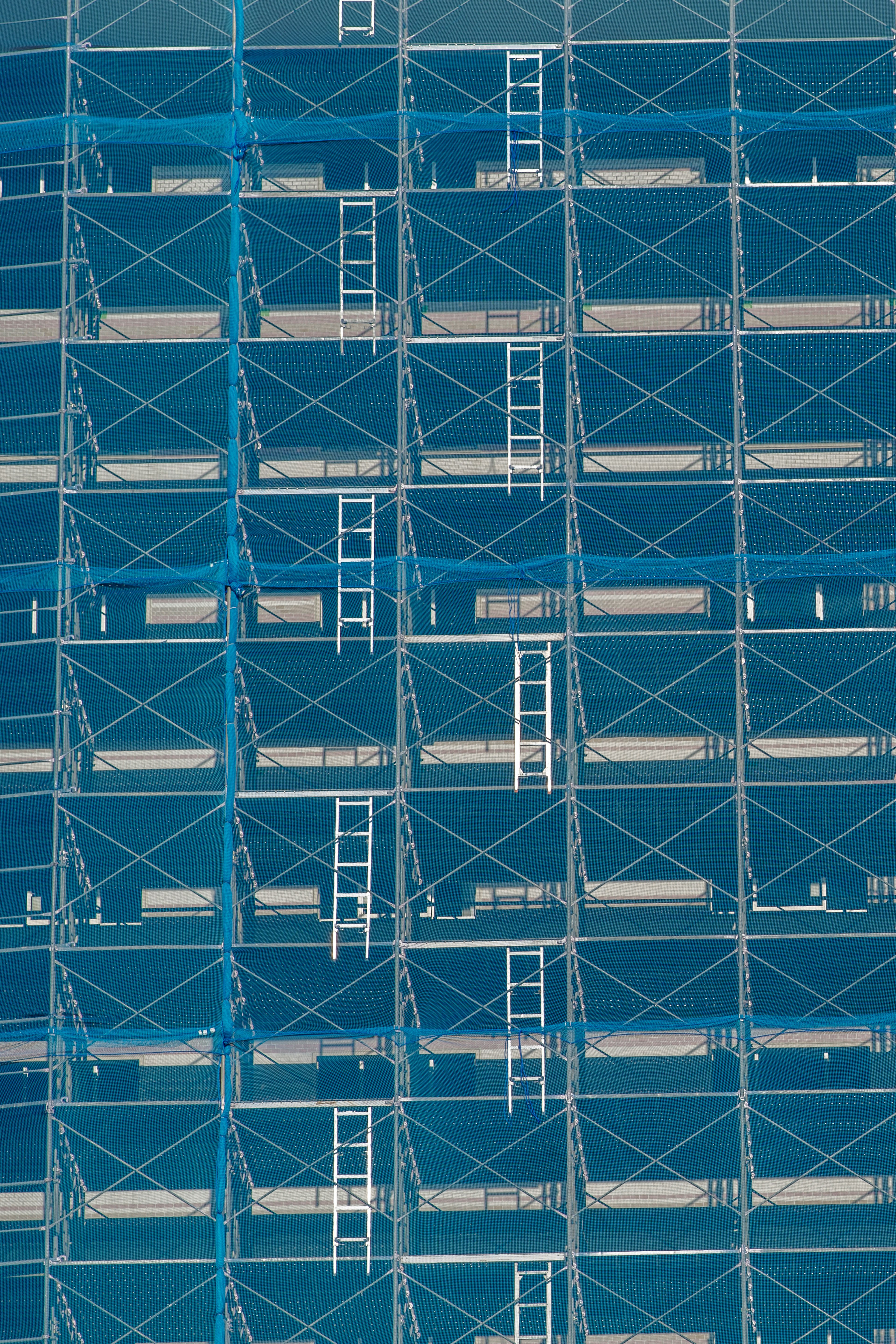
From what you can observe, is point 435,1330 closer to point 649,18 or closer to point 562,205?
point 562,205

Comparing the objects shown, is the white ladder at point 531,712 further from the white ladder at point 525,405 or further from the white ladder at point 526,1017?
the white ladder at point 525,405

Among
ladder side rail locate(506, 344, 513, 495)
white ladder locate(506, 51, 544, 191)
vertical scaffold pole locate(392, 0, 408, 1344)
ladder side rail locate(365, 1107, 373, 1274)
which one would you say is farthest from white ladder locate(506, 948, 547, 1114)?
white ladder locate(506, 51, 544, 191)

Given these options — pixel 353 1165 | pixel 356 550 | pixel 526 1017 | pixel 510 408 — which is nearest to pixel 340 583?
pixel 356 550

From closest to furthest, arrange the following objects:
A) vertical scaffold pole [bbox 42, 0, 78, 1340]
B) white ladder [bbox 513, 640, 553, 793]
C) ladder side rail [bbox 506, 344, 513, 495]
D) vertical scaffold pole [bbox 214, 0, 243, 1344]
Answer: vertical scaffold pole [bbox 214, 0, 243, 1344]
vertical scaffold pole [bbox 42, 0, 78, 1340]
white ladder [bbox 513, 640, 553, 793]
ladder side rail [bbox 506, 344, 513, 495]

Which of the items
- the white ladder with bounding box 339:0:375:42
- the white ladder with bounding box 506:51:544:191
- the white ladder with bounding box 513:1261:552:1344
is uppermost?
the white ladder with bounding box 339:0:375:42

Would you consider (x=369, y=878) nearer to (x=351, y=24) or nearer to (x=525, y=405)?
(x=525, y=405)

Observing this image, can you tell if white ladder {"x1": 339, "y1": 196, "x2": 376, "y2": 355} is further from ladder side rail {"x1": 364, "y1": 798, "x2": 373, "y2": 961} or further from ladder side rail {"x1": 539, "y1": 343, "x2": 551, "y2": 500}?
ladder side rail {"x1": 364, "y1": 798, "x2": 373, "y2": 961}

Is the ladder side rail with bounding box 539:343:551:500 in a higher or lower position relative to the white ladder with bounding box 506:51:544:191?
lower

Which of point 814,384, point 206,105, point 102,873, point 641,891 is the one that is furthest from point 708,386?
point 102,873
